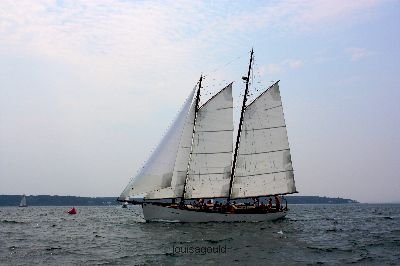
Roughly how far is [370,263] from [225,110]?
1193 inches

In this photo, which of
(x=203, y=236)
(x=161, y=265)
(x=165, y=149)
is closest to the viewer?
(x=161, y=265)

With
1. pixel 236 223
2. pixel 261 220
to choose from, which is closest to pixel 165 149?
pixel 236 223

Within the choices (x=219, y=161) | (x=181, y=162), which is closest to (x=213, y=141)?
(x=219, y=161)

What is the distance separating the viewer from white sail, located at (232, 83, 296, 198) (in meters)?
55.9

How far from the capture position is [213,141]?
2144 inches

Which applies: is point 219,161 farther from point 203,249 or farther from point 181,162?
point 203,249

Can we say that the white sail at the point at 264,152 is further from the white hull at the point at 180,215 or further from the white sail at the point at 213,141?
the white hull at the point at 180,215

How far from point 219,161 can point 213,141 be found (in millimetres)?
2572

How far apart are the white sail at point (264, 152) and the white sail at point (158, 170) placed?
958 cm

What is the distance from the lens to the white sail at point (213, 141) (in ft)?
179

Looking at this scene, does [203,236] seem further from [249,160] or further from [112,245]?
[249,160]

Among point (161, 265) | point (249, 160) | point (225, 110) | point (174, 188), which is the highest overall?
point (225, 110)

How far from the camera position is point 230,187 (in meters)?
57.9

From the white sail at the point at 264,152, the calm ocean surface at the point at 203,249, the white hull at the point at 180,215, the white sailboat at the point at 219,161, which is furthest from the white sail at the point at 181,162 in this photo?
the calm ocean surface at the point at 203,249
